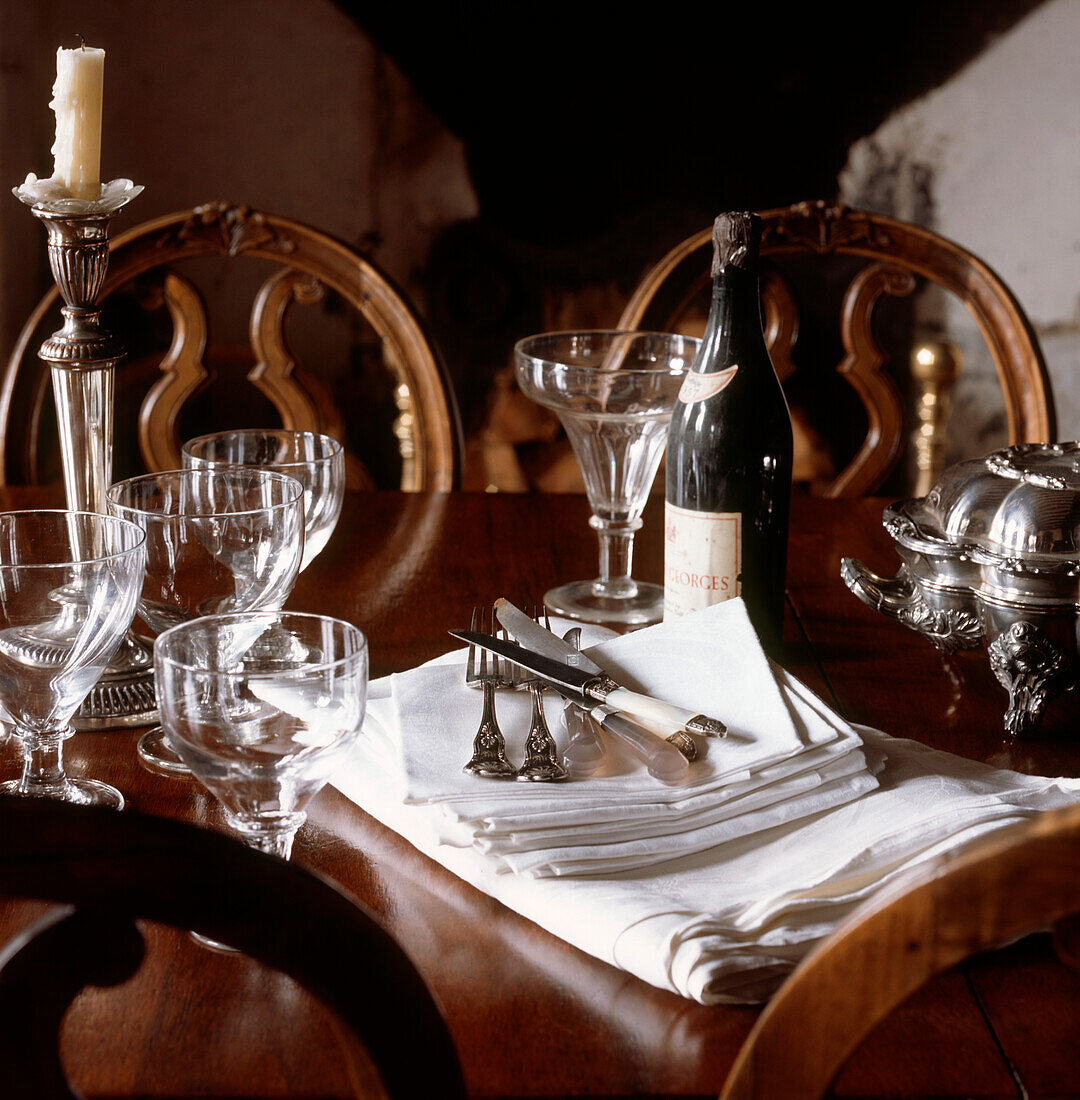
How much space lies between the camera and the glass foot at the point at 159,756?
1.93ft

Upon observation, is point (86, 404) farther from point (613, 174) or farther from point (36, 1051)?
point (613, 174)

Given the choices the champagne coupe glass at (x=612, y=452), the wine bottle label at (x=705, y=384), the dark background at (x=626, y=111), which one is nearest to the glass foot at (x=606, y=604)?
the champagne coupe glass at (x=612, y=452)

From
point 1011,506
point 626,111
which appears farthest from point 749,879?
point 626,111

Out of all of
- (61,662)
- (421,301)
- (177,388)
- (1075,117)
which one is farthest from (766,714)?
(1075,117)

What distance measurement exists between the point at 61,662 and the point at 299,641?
0.35 ft

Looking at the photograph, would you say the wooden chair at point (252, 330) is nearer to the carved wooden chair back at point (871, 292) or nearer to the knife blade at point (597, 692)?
the carved wooden chair back at point (871, 292)

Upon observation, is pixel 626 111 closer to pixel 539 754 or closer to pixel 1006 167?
pixel 1006 167

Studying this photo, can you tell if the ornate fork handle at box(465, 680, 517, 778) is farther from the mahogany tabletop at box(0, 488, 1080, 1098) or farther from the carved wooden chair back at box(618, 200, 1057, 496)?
the carved wooden chair back at box(618, 200, 1057, 496)

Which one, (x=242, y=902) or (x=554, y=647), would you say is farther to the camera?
(x=554, y=647)

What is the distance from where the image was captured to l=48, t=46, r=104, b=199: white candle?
0.62 m

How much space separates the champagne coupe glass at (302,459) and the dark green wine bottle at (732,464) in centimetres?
20

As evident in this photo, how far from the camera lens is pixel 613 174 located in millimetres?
1948

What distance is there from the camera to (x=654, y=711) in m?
0.56

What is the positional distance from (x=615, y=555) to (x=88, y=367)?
1.20 ft
